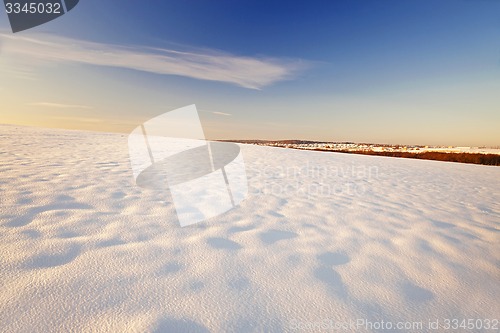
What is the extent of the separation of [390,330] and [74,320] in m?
2.01

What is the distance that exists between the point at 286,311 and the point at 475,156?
75.3 feet

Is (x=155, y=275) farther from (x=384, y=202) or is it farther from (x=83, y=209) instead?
(x=384, y=202)

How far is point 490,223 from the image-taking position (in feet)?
12.4

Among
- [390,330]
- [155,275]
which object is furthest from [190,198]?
[390,330]

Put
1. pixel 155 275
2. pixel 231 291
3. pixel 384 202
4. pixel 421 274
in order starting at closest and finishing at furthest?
pixel 231 291, pixel 155 275, pixel 421 274, pixel 384 202

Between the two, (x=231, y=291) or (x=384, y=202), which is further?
(x=384, y=202)

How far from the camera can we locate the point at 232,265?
210cm

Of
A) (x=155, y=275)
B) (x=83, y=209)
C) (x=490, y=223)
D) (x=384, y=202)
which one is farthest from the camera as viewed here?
(x=384, y=202)

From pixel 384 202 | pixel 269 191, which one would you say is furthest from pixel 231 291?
pixel 384 202

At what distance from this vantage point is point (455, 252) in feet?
8.70

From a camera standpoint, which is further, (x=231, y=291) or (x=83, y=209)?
(x=83, y=209)

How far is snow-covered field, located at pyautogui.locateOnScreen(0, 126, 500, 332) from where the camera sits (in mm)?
1511

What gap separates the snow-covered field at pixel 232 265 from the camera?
1.51m

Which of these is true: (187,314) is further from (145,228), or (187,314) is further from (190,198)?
(190,198)
